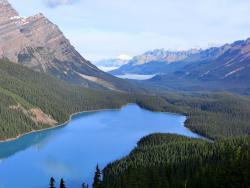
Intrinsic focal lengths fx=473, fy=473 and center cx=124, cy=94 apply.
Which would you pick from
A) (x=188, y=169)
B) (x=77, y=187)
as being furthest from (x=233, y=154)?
(x=77, y=187)

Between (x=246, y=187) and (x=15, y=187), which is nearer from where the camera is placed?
(x=246, y=187)

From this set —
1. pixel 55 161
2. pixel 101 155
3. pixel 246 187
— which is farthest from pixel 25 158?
pixel 246 187

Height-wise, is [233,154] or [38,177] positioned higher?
[233,154]

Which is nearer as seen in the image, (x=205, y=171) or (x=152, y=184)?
(x=152, y=184)

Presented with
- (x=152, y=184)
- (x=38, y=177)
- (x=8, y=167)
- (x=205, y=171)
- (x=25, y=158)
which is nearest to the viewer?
(x=152, y=184)

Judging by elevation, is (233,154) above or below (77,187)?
above

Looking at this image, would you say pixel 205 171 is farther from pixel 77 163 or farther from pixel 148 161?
pixel 77 163

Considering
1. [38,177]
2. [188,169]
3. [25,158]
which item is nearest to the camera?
[188,169]

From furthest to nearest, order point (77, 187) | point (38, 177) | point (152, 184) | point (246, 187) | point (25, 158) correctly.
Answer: point (25, 158) → point (38, 177) → point (77, 187) → point (152, 184) → point (246, 187)

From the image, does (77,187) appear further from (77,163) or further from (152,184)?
(152,184)
